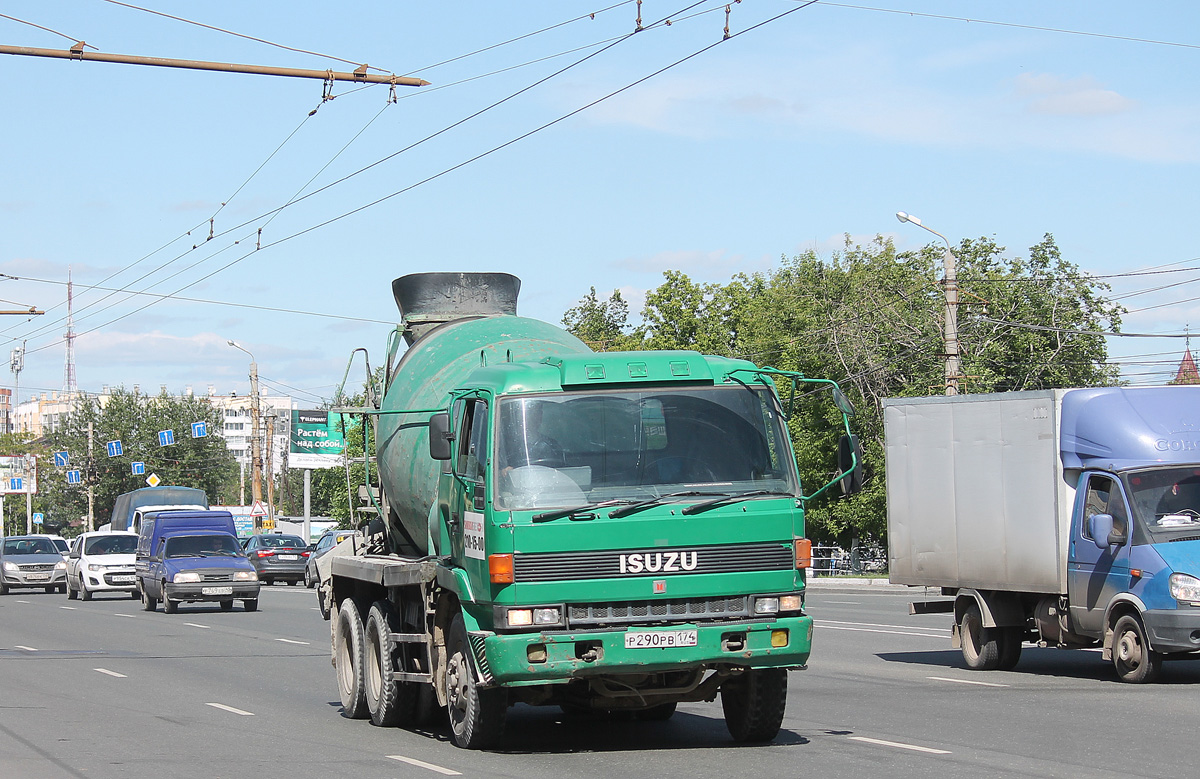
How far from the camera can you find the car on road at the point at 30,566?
4247cm

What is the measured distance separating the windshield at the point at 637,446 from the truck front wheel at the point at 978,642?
21.6 feet

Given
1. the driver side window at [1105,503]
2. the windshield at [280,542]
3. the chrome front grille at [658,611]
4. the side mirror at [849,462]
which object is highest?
the side mirror at [849,462]

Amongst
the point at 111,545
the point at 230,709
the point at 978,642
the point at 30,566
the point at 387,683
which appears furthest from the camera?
the point at 30,566

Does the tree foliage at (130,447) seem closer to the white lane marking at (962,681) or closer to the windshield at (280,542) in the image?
the windshield at (280,542)

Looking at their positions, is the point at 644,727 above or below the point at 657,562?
below

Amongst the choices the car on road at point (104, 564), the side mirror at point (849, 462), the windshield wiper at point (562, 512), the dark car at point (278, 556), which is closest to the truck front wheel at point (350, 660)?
the windshield wiper at point (562, 512)

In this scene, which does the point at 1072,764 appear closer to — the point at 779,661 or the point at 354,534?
the point at 779,661

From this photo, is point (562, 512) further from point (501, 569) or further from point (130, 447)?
point (130, 447)

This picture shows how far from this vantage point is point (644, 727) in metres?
11.3

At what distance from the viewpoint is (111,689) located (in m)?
15.0

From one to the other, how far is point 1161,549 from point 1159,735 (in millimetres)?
3580

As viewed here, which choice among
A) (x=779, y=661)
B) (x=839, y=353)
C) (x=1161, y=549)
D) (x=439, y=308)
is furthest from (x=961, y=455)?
(x=839, y=353)

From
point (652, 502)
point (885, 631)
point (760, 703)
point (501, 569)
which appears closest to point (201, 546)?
point (885, 631)

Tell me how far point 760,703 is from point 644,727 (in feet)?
5.15
